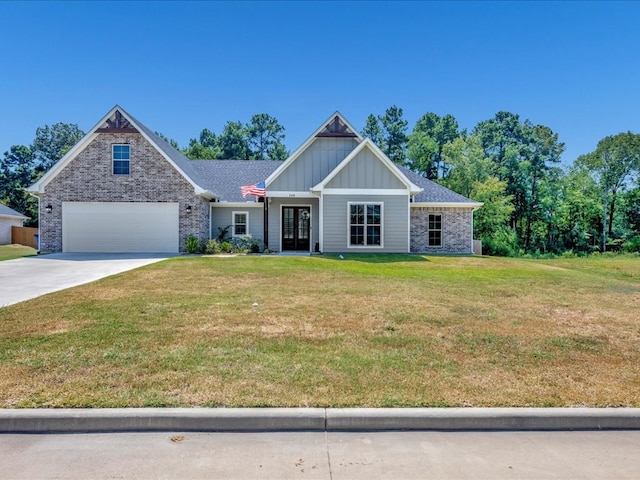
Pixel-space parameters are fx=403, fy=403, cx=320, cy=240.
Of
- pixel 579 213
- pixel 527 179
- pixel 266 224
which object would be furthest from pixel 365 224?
pixel 579 213

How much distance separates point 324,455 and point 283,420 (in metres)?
0.51

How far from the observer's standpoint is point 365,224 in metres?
19.4

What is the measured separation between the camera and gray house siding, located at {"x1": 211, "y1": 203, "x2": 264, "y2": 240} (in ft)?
72.1

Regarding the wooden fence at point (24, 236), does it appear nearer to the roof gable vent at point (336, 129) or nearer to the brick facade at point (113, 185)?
the brick facade at point (113, 185)

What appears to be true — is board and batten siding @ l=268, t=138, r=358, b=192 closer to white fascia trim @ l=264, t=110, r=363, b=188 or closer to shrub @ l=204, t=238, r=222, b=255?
white fascia trim @ l=264, t=110, r=363, b=188

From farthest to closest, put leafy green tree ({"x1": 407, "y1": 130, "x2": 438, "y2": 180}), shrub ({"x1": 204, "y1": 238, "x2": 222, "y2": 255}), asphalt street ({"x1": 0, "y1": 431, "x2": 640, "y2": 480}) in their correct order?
leafy green tree ({"x1": 407, "y1": 130, "x2": 438, "y2": 180}), shrub ({"x1": 204, "y1": 238, "x2": 222, "y2": 255}), asphalt street ({"x1": 0, "y1": 431, "x2": 640, "y2": 480})

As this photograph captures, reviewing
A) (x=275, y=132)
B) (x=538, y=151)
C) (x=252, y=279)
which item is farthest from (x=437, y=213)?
(x=275, y=132)

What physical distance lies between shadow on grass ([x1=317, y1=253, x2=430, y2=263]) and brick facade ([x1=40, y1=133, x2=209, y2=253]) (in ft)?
23.7

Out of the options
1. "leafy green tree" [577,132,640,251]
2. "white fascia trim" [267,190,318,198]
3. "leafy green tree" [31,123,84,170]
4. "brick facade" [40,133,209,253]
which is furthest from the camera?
"leafy green tree" [31,123,84,170]

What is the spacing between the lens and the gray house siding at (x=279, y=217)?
2153cm

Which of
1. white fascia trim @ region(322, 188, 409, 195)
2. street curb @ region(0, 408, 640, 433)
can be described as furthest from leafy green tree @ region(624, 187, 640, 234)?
street curb @ region(0, 408, 640, 433)

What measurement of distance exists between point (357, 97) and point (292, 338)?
34.6 m

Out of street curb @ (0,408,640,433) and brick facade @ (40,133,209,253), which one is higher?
brick facade @ (40,133,209,253)

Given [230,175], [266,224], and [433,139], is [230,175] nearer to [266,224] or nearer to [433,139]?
[266,224]
